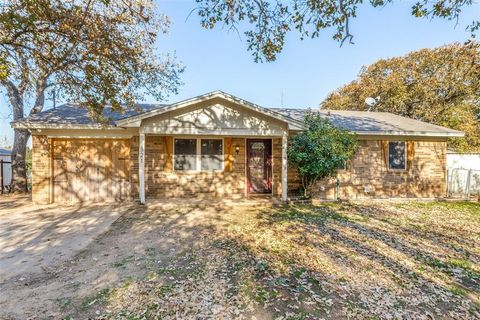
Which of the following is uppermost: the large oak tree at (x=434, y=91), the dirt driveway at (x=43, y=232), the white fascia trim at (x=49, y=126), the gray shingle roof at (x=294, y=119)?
the large oak tree at (x=434, y=91)

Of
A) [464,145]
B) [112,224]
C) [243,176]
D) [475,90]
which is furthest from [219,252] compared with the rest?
[475,90]

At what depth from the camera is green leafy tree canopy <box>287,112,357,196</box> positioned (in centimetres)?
863

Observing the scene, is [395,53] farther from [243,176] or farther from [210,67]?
[243,176]

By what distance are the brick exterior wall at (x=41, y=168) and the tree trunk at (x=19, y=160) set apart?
4103mm

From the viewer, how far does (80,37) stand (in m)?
5.85

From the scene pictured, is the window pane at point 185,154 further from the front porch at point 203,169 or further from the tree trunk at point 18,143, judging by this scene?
the tree trunk at point 18,143

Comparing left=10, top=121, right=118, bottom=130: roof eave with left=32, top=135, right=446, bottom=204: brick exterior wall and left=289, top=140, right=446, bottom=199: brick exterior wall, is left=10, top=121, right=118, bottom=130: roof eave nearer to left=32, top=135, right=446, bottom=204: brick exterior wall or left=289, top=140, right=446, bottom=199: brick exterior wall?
left=32, top=135, right=446, bottom=204: brick exterior wall

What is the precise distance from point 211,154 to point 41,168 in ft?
18.3

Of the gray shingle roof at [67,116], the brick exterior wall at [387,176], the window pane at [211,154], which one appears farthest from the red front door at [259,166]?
the gray shingle roof at [67,116]

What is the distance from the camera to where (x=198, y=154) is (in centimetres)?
980

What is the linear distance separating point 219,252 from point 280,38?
4671 millimetres

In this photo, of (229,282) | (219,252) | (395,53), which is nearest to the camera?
(229,282)

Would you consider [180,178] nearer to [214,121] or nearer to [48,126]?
→ [214,121]

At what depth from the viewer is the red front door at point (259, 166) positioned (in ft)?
33.6
